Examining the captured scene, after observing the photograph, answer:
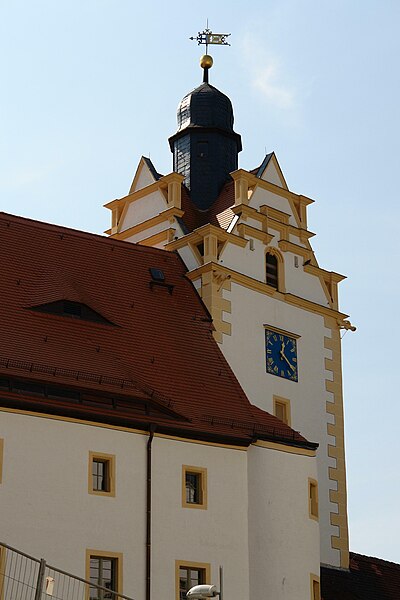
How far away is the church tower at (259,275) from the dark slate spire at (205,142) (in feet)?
0.12

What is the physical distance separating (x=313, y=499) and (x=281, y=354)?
15.5 feet

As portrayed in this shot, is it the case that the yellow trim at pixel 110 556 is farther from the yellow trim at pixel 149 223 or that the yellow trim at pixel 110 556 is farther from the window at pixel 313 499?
the yellow trim at pixel 149 223

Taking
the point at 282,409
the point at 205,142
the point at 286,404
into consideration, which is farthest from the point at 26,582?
the point at 205,142

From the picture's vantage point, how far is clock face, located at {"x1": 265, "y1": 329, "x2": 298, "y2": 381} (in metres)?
33.0

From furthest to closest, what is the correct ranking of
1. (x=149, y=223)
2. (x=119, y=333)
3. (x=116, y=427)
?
1. (x=149, y=223)
2. (x=119, y=333)
3. (x=116, y=427)

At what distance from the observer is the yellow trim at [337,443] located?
3291 centimetres

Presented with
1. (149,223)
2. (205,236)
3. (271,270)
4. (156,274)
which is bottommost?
(156,274)

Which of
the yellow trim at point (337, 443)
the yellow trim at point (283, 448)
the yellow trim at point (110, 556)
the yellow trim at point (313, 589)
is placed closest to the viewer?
the yellow trim at point (110, 556)

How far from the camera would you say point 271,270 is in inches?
1353

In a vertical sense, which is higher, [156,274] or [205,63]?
[205,63]

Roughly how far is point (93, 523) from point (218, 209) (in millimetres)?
11470

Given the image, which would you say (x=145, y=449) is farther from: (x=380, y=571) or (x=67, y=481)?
(x=380, y=571)

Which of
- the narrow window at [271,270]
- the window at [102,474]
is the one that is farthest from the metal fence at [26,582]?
the narrow window at [271,270]

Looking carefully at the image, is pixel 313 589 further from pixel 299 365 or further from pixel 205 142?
pixel 205 142
